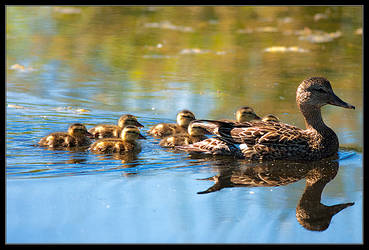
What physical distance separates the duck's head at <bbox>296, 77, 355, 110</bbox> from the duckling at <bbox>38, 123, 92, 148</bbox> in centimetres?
204

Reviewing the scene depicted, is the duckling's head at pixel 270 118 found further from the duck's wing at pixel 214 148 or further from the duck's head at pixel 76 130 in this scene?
the duck's head at pixel 76 130

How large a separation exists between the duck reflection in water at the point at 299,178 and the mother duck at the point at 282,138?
105 millimetres

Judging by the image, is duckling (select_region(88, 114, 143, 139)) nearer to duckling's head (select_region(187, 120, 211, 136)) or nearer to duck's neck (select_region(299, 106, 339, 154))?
duckling's head (select_region(187, 120, 211, 136))

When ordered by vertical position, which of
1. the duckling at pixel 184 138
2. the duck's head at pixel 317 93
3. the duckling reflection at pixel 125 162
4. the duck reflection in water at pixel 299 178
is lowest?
the duck reflection in water at pixel 299 178

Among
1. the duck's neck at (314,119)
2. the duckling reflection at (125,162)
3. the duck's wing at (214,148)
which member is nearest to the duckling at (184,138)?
the duck's wing at (214,148)

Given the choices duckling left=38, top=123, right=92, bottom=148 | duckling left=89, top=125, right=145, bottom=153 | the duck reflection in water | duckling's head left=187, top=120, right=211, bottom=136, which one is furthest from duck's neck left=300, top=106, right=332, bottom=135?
duckling left=38, top=123, right=92, bottom=148

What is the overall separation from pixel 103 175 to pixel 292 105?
3129mm

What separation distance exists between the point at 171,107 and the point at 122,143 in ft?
5.06

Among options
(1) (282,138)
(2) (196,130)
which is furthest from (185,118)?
(1) (282,138)

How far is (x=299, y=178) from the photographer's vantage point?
4988 millimetres

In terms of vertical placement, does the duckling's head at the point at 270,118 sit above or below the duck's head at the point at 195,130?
above

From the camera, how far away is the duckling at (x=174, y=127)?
6.29 meters

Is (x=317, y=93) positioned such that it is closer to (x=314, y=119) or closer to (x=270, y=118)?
(x=314, y=119)

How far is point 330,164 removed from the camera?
17.9 ft
